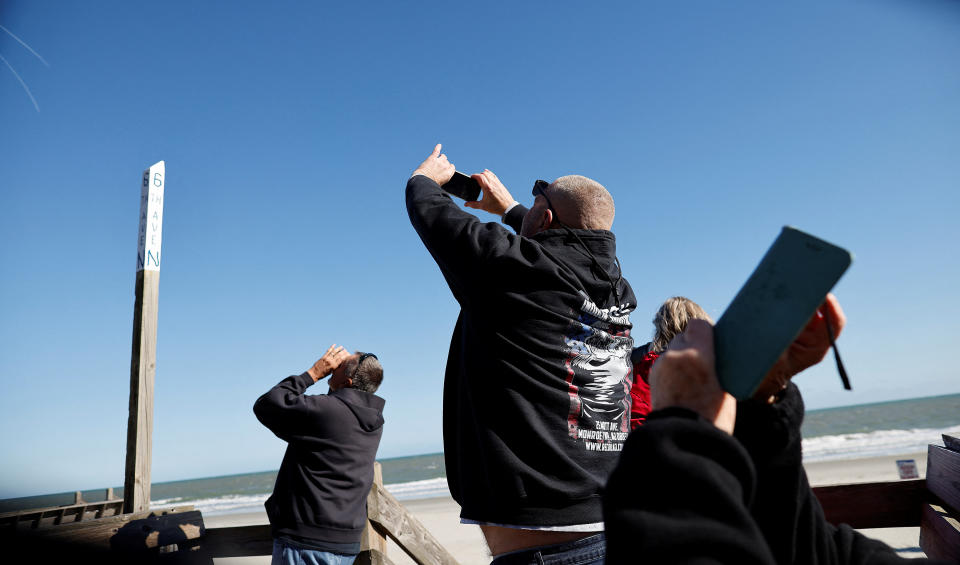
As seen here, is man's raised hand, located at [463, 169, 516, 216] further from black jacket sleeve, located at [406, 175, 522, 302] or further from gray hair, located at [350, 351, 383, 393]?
gray hair, located at [350, 351, 383, 393]

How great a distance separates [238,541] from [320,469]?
902mm

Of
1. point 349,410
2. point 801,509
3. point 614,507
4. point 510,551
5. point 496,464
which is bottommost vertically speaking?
point 349,410

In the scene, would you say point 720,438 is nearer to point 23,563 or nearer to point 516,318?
point 23,563

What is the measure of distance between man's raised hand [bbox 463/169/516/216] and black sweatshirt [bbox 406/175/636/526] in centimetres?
57

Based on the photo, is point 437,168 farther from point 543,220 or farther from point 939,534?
point 939,534

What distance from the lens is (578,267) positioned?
6.30ft

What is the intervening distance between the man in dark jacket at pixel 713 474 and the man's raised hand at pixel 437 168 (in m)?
1.46

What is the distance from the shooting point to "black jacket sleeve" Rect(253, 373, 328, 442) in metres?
3.74

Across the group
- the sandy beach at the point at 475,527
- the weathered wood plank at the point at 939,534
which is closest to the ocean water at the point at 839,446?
the sandy beach at the point at 475,527

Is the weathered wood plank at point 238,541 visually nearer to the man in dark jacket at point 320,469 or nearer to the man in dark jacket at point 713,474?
the man in dark jacket at point 320,469

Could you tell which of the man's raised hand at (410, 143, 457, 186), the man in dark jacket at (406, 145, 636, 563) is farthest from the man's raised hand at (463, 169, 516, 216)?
the man in dark jacket at (406, 145, 636, 563)

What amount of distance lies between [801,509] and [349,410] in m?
3.31

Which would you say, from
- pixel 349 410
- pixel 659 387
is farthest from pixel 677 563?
pixel 349 410

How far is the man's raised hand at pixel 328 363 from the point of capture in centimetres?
421
